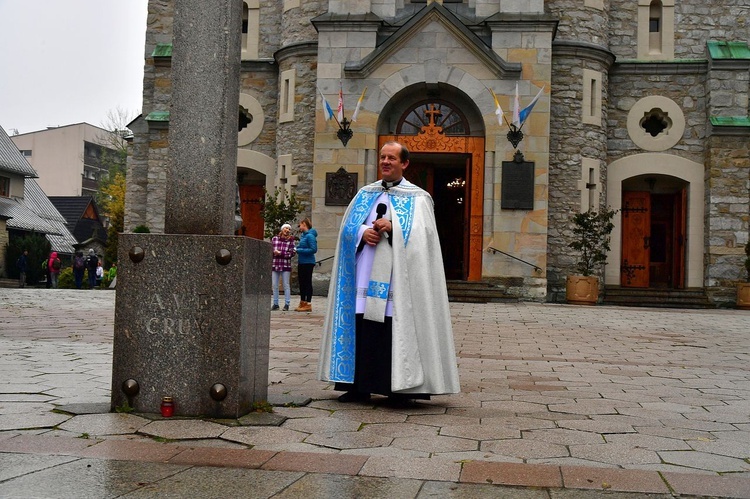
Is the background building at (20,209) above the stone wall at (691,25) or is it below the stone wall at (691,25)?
below

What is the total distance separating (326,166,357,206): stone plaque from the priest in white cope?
568 inches

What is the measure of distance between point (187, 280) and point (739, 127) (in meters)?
19.7

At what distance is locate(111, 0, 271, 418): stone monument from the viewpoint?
190 inches

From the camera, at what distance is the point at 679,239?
2314 cm

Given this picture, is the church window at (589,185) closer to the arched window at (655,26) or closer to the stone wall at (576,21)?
the stone wall at (576,21)

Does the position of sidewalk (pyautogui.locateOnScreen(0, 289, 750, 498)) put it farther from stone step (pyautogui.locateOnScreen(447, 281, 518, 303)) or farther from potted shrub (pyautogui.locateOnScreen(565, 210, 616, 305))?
potted shrub (pyautogui.locateOnScreen(565, 210, 616, 305))

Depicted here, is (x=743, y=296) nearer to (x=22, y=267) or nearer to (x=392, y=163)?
(x=392, y=163)

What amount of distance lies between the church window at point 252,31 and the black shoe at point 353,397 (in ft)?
63.1

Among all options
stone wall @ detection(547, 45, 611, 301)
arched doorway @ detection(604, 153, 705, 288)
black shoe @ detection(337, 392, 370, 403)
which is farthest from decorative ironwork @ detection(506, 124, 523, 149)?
black shoe @ detection(337, 392, 370, 403)

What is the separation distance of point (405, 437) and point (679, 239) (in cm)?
2022

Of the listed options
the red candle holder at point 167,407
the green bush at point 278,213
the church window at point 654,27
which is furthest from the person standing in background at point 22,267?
the red candle holder at point 167,407

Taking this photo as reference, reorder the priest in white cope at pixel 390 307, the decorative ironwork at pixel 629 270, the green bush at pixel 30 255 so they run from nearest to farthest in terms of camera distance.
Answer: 1. the priest in white cope at pixel 390 307
2. the decorative ironwork at pixel 629 270
3. the green bush at pixel 30 255

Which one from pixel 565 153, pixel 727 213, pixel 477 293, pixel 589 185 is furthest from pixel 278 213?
pixel 727 213

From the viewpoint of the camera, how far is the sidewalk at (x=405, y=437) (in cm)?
358
